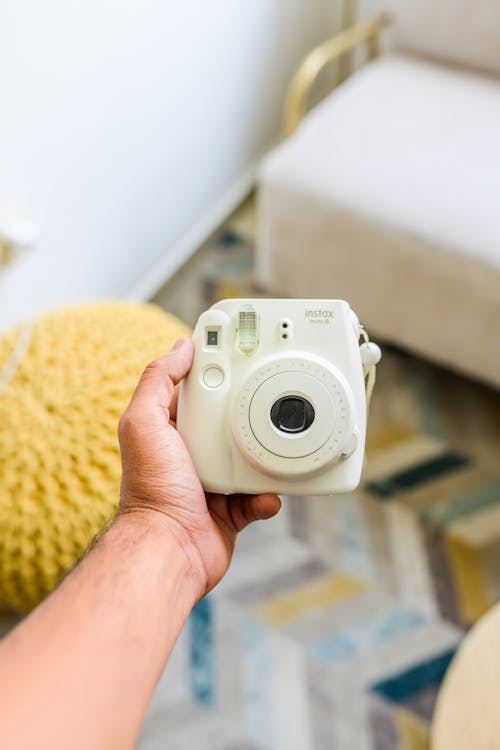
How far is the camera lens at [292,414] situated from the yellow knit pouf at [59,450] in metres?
0.38

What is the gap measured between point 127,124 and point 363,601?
3.52ft

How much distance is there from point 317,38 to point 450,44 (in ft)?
1.85

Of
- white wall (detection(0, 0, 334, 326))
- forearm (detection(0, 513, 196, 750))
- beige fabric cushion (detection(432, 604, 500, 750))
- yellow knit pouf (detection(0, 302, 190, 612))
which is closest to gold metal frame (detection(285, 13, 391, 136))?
white wall (detection(0, 0, 334, 326))

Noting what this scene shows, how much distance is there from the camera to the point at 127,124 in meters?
1.62

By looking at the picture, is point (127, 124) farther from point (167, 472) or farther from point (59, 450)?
point (167, 472)

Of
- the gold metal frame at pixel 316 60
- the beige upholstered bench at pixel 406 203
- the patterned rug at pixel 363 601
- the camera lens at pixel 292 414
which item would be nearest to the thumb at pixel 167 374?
the camera lens at pixel 292 414

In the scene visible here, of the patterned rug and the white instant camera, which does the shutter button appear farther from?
the patterned rug

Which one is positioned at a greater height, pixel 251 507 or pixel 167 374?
pixel 167 374

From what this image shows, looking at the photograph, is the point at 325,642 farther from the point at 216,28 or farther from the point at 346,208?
the point at 216,28

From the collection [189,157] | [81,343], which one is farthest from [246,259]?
[81,343]

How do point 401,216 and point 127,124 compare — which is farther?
Answer: point 127,124

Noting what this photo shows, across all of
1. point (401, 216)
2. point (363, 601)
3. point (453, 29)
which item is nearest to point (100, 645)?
point (363, 601)

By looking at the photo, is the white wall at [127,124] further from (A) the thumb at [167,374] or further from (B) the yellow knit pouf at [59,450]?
(A) the thumb at [167,374]

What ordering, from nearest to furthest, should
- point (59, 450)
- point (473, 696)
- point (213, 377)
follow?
1. point (213, 377)
2. point (59, 450)
3. point (473, 696)
